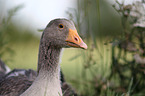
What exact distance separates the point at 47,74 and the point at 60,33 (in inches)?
14.9

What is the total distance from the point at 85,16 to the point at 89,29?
0.71 ft

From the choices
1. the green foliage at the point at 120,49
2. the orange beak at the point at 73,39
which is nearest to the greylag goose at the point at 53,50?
the orange beak at the point at 73,39

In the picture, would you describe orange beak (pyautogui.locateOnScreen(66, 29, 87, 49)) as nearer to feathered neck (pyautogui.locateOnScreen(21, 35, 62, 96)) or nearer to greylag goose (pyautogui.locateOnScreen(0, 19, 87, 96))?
greylag goose (pyautogui.locateOnScreen(0, 19, 87, 96))

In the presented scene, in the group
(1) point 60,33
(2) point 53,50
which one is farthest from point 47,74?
(1) point 60,33

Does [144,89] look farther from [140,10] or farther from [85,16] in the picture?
[85,16]

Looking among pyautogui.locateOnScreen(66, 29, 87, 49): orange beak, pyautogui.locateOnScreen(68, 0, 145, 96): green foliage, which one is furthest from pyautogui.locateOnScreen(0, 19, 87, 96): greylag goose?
pyautogui.locateOnScreen(68, 0, 145, 96): green foliage

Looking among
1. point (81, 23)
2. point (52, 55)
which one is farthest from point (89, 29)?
point (52, 55)

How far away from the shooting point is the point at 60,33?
1.82 meters

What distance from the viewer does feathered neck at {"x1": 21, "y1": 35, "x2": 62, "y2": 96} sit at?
169 cm

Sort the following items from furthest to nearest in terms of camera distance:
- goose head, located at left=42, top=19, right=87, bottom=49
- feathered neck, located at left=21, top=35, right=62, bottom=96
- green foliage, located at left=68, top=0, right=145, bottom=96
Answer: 1. green foliage, located at left=68, top=0, right=145, bottom=96
2. goose head, located at left=42, top=19, right=87, bottom=49
3. feathered neck, located at left=21, top=35, right=62, bottom=96

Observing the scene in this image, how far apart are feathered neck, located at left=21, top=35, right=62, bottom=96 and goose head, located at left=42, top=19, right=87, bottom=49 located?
0.05 metres

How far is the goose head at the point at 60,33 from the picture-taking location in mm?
1794

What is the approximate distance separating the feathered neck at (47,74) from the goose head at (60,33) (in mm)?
51

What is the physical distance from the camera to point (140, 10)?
2156 mm
